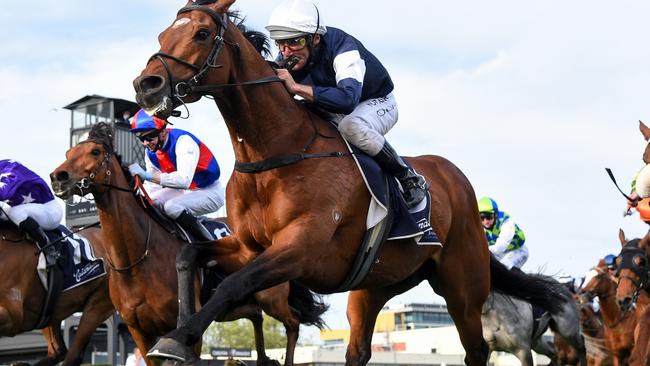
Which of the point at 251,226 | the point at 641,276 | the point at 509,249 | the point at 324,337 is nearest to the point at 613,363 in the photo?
the point at 509,249

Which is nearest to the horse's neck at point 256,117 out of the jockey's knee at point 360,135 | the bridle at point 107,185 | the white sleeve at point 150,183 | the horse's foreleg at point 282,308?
the jockey's knee at point 360,135

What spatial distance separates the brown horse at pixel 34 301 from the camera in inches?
388

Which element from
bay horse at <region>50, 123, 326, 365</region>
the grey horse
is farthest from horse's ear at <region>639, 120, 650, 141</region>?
the grey horse

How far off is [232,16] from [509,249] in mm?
8897

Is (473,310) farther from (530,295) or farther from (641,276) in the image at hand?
(641,276)

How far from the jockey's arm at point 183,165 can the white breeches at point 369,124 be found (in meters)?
2.92

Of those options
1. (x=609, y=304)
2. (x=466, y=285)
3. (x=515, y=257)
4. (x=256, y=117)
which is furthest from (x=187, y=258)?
(x=609, y=304)

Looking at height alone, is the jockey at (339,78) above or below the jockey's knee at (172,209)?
above

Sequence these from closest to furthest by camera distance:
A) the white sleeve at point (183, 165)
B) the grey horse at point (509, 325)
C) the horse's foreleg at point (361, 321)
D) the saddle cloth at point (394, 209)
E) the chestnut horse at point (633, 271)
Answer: the saddle cloth at point (394, 209)
the horse's foreleg at point (361, 321)
the white sleeve at point (183, 165)
the chestnut horse at point (633, 271)
the grey horse at point (509, 325)

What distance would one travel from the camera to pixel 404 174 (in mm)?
6770

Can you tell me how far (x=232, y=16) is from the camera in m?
6.47

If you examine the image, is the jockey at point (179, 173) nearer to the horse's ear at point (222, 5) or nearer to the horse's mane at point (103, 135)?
the horse's mane at point (103, 135)

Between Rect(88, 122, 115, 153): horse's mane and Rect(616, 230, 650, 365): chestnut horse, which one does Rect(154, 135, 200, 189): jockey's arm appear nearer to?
Rect(88, 122, 115, 153): horse's mane

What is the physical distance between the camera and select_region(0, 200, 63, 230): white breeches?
1033 centimetres
